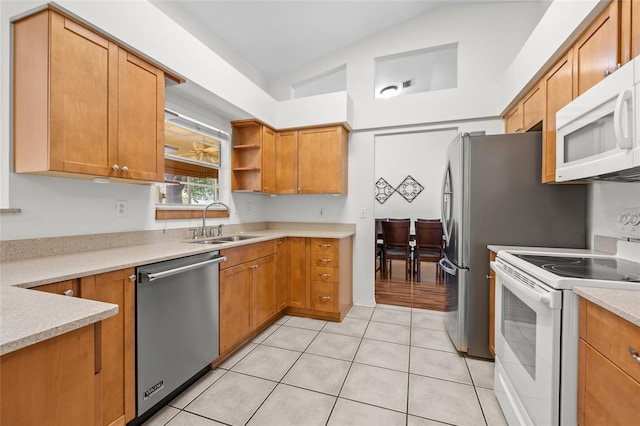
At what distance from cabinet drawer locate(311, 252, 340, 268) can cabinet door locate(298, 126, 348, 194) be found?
30.5 inches

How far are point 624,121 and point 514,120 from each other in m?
1.79

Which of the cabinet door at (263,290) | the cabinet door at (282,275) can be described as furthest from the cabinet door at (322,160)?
the cabinet door at (263,290)

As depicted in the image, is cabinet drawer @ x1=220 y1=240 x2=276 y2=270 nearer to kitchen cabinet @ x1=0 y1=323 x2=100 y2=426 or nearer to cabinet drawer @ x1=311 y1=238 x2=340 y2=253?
cabinet drawer @ x1=311 y1=238 x2=340 y2=253

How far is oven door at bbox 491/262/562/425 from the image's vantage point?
3.61ft

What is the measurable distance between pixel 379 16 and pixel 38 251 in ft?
12.3

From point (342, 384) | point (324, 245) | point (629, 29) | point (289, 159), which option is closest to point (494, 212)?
point (629, 29)

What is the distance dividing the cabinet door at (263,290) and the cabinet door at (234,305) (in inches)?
2.8

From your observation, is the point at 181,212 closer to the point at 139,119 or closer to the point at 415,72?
the point at 139,119

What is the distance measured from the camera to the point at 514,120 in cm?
266

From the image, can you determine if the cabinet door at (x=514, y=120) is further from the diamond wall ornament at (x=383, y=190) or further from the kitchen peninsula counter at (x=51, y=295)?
the diamond wall ornament at (x=383, y=190)

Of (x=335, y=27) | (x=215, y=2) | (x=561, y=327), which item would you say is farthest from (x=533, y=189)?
(x=215, y=2)

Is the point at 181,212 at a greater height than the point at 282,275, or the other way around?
the point at 181,212

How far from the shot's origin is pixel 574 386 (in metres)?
1.06

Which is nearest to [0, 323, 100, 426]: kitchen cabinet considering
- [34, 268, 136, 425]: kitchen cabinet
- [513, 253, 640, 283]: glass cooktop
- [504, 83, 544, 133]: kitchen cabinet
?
[34, 268, 136, 425]: kitchen cabinet
